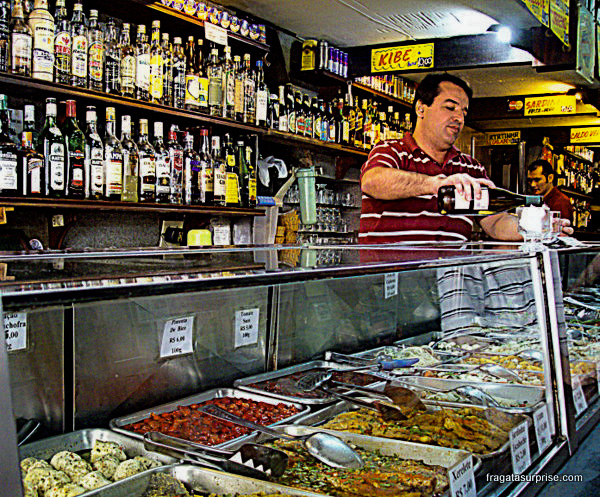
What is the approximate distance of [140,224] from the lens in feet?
13.0

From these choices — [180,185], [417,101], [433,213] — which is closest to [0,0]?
[180,185]

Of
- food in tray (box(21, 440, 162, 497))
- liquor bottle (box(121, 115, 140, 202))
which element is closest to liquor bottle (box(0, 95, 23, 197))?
liquor bottle (box(121, 115, 140, 202))

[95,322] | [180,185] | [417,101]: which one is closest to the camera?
[95,322]

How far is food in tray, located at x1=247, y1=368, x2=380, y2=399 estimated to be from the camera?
1.78m

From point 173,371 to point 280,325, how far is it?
1.58ft

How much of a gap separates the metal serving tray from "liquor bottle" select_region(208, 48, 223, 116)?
251 cm

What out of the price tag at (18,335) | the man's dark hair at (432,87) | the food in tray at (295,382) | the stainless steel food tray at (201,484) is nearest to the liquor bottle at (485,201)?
the food in tray at (295,382)

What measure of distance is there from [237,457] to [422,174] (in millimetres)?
1815

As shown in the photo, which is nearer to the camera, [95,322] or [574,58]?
[95,322]

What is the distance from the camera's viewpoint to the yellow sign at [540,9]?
142 inches

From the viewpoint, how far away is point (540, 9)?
12.5 feet

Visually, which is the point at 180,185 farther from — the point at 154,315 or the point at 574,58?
the point at 574,58

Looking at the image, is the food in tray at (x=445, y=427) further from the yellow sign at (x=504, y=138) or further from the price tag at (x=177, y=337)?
the yellow sign at (x=504, y=138)

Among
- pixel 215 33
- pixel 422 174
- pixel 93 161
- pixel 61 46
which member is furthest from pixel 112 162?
pixel 422 174
